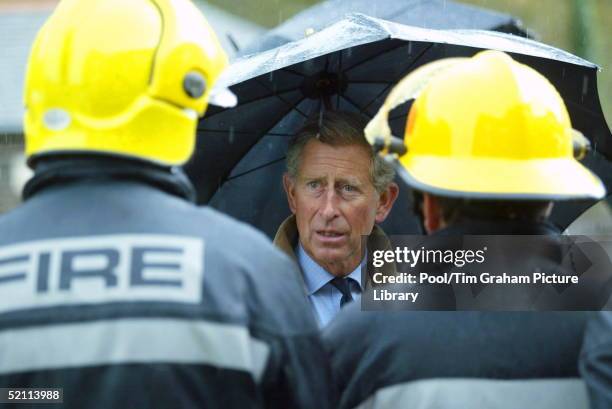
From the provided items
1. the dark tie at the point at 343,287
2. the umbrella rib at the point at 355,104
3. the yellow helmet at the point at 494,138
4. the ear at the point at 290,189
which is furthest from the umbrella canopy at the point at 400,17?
the yellow helmet at the point at 494,138

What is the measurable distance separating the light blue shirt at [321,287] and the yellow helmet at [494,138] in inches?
63.4

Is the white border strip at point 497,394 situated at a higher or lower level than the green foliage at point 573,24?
higher

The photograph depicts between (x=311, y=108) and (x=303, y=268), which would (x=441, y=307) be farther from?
(x=311, y=108)

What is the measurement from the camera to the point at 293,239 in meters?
4.93

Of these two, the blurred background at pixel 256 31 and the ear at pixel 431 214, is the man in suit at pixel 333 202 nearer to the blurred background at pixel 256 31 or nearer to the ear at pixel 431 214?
the blurred background at pixel 256 31

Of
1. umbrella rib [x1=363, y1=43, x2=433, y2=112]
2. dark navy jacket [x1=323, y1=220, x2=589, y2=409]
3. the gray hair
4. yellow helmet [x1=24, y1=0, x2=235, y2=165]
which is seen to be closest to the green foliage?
umbrella rib [x1=363, y1=43, x2=433, y2=112]

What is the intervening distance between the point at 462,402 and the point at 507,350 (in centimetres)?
17

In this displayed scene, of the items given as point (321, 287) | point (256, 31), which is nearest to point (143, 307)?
point (321, 287)

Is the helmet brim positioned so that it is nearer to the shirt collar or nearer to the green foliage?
the shirt collar

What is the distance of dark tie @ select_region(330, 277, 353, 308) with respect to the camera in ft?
15.4

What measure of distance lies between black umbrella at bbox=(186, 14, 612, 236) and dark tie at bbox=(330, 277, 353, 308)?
56 centimetres

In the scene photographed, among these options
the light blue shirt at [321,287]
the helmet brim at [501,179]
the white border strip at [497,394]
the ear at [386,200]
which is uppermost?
the helmet brim at [501,179]

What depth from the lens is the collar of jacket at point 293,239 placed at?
4.76 meters

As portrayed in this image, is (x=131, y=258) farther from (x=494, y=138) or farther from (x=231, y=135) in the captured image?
(x=231, y=135)
